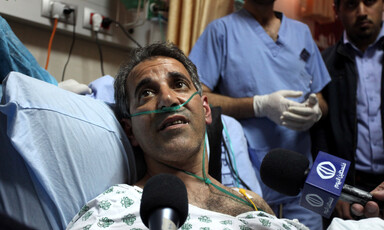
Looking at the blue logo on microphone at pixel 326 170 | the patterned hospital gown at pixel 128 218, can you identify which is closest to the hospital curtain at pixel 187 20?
the patterned hospital gown at pixel 128 218

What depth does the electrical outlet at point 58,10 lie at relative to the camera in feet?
6.08

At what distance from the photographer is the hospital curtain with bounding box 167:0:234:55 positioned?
7.91ft

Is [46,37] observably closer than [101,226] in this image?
No

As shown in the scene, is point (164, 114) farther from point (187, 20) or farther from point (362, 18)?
point (362, 18)

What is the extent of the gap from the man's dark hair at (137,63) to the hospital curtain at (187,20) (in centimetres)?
86

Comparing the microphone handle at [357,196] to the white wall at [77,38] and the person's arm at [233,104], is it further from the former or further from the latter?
the white wall at [77,38]

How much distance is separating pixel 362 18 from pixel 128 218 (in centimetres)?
206

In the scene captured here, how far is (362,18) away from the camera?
2.38 metres

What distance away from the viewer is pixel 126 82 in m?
1.50

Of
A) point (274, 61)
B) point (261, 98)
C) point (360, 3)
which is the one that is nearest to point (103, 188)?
point (261, 98)

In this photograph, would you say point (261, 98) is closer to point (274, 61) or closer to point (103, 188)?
point (274, 61)

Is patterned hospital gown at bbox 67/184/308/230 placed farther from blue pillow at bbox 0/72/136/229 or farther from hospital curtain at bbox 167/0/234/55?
hospital curtain at bbox 167/0/234/55

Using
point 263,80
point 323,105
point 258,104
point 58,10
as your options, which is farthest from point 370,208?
point 58,10

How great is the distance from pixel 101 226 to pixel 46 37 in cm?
128
